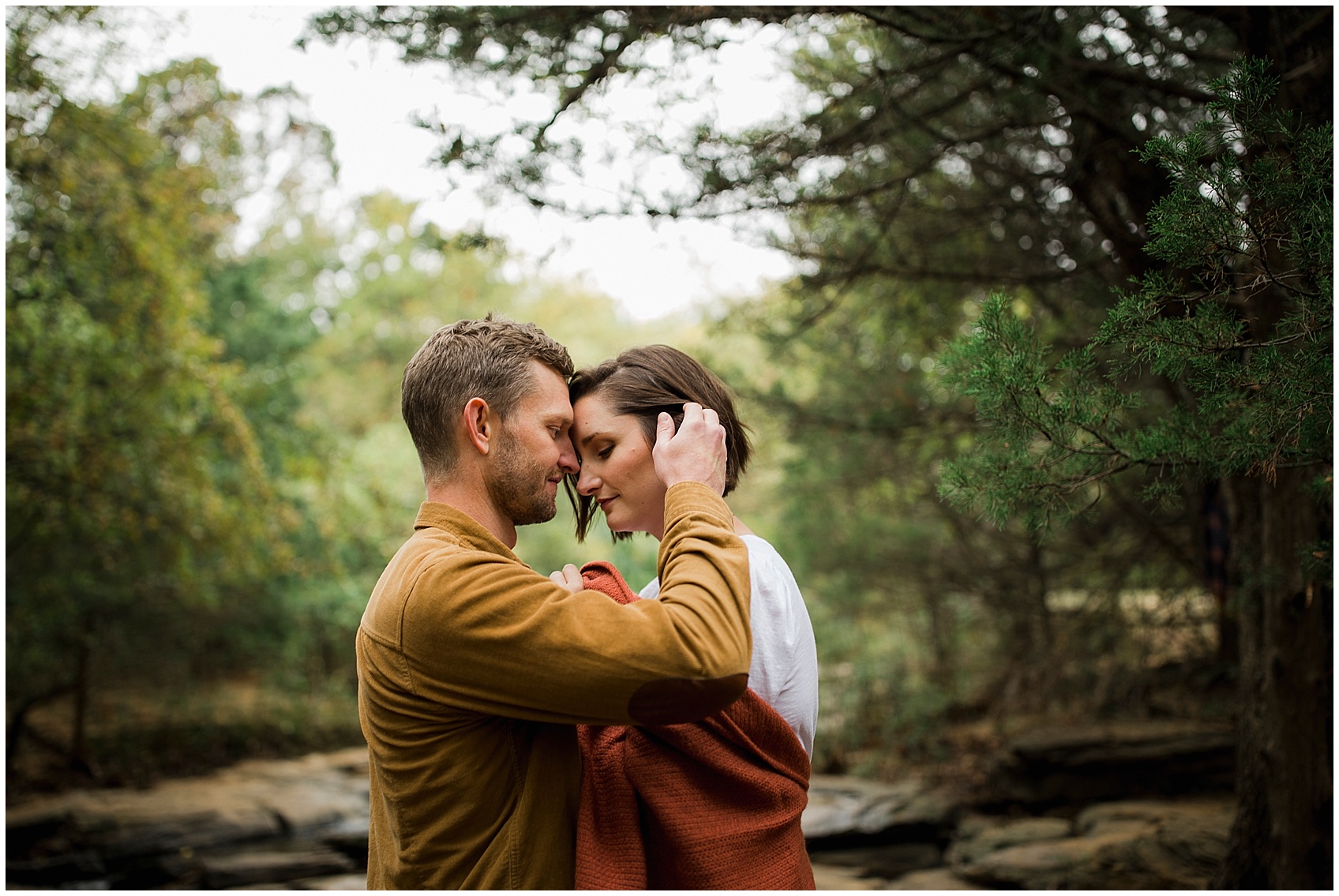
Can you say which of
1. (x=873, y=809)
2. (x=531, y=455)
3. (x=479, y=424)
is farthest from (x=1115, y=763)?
Result: (x=479, y=424)

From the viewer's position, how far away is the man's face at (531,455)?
1.98 m

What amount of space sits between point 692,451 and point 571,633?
511 millimetres

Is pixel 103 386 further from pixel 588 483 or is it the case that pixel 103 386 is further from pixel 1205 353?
pixel 1205 353

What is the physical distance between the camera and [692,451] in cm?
192

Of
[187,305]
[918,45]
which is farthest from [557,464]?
[187,305]

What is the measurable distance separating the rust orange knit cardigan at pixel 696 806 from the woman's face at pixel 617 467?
42 cm

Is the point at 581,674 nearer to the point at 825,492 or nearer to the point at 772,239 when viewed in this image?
the point at 772,239

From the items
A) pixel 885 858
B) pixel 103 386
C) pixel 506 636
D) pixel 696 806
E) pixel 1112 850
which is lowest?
pixel 885 858

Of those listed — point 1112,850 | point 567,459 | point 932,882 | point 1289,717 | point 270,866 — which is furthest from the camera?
point 270,866

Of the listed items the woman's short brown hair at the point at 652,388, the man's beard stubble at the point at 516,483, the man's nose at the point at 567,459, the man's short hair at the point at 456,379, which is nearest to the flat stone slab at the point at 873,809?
the woman's short brown hair at the point at 652,388

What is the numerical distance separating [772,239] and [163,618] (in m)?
8.43

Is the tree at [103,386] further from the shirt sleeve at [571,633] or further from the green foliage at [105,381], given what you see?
the shirt sleeve at [571,633]

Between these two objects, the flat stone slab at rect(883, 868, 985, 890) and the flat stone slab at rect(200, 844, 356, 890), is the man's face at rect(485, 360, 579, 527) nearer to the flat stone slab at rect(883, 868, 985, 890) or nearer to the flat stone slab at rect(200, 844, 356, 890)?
the flat stone slab at rect(883, 868, 985, 890)

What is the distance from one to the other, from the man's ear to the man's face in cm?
2
